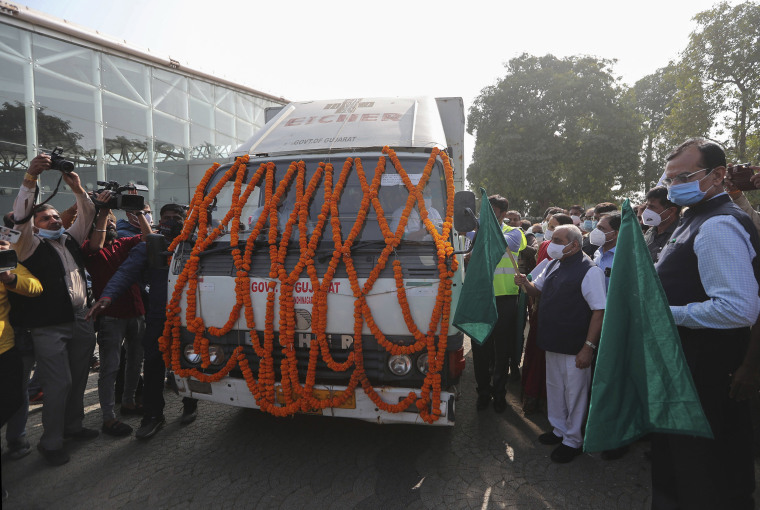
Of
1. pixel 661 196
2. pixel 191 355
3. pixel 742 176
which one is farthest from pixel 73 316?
pixel 742 176

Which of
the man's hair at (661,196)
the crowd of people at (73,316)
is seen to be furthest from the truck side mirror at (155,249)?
the man's hair at (661,196)

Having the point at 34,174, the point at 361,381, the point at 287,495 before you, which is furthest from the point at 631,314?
the point at 34,174

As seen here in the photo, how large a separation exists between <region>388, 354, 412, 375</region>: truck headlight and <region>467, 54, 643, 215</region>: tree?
2157cm

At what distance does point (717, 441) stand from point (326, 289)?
2.37m

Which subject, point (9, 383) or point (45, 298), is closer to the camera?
point (9, 383)

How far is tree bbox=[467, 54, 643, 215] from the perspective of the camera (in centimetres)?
2147

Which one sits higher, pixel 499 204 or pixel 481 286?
pixel 499 204

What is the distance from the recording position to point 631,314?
223cm

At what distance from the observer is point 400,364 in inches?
120

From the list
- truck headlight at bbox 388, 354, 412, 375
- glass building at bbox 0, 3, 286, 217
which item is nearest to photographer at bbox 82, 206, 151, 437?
truck headlight at bbox 388, 354, 412, 375

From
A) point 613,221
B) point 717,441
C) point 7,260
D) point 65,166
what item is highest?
point 65,166

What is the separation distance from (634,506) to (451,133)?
470cm

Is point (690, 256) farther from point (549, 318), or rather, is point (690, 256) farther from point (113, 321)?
point (113, 321)

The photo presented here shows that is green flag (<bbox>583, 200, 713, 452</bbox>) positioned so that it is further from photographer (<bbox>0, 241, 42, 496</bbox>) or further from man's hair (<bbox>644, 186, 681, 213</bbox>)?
photographer (<bbox>0, 241, 42, 496</bbox>)
